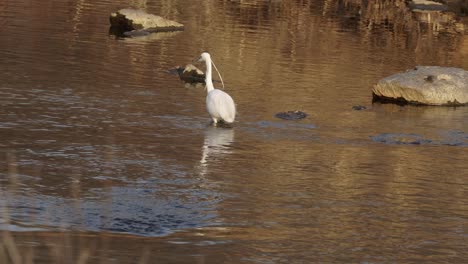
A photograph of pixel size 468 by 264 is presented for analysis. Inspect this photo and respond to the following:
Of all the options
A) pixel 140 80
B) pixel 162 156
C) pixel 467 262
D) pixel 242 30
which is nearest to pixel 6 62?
pixel 140 80

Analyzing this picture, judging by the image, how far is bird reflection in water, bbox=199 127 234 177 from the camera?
14.5 m

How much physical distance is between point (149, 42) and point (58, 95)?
958 cm

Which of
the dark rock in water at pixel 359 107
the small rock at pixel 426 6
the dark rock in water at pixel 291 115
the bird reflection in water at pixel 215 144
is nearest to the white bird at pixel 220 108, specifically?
the bird reflection in water at pixel 215 144

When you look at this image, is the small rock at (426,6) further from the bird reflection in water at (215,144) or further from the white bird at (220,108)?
→ the bird reflection in water at (215,144)

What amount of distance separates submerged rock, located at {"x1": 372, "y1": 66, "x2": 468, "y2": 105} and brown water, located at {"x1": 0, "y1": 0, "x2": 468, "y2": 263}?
1.16ft

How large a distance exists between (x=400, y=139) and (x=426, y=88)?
4224 mm

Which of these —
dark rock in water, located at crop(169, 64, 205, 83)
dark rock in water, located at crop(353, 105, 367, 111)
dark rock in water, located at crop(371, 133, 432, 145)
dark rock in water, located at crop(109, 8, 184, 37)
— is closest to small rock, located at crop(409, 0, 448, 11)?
dark rock in water, located at crop(109, 8, 184, 37)

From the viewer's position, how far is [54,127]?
16047 millimetres

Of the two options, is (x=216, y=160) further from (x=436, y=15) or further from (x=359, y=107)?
(x=436, y=15)

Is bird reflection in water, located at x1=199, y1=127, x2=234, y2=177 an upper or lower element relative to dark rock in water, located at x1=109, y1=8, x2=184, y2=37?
lower

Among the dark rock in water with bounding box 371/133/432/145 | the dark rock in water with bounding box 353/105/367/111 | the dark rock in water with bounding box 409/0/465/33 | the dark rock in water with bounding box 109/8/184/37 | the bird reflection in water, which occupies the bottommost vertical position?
the dark rock in water with bounding box 409/0/465/33

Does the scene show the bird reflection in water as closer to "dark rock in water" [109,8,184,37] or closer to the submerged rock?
the submerged rock

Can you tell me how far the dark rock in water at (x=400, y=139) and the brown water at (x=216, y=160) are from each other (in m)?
0.04

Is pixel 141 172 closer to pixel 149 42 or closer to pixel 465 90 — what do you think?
pixel 465 90
